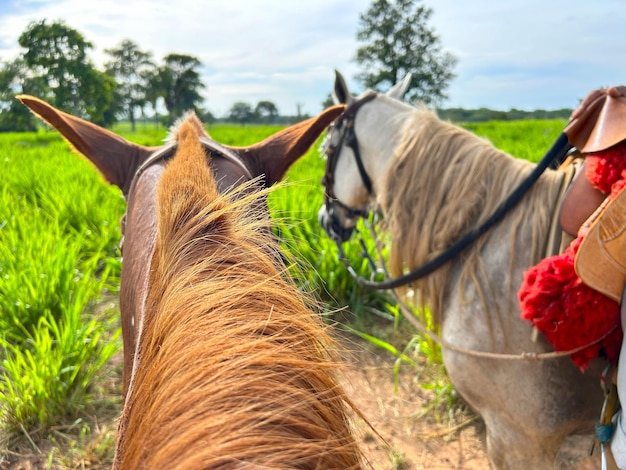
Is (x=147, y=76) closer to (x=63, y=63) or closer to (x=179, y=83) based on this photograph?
(x=179, y=83)

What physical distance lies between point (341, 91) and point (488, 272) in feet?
4.80

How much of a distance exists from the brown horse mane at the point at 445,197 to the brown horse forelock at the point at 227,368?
1165mm

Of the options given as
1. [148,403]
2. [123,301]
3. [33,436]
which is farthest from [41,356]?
[148,403]

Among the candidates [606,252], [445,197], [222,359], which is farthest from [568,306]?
[222,359]

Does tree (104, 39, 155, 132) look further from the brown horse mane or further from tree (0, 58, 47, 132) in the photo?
the brown horse mane

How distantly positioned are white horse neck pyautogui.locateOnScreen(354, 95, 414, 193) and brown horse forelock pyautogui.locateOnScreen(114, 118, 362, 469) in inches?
63.8

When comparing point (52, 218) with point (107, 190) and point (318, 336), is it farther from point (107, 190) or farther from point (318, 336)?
point (318, 336)

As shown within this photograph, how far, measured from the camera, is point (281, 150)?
1.34 meters

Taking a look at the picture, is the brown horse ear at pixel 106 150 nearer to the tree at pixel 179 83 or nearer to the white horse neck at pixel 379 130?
the white horse neck at pixel 379 130

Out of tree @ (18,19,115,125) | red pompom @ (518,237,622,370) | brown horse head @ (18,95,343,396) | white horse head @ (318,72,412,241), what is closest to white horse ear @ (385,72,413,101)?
white horse head @ (318,72,412,241)

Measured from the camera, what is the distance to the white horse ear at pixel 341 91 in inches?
96.0

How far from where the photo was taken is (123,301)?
1.03 m

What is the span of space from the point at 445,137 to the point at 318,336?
1.40 meters

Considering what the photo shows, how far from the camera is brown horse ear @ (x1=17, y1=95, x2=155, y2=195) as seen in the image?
3.95 feet
